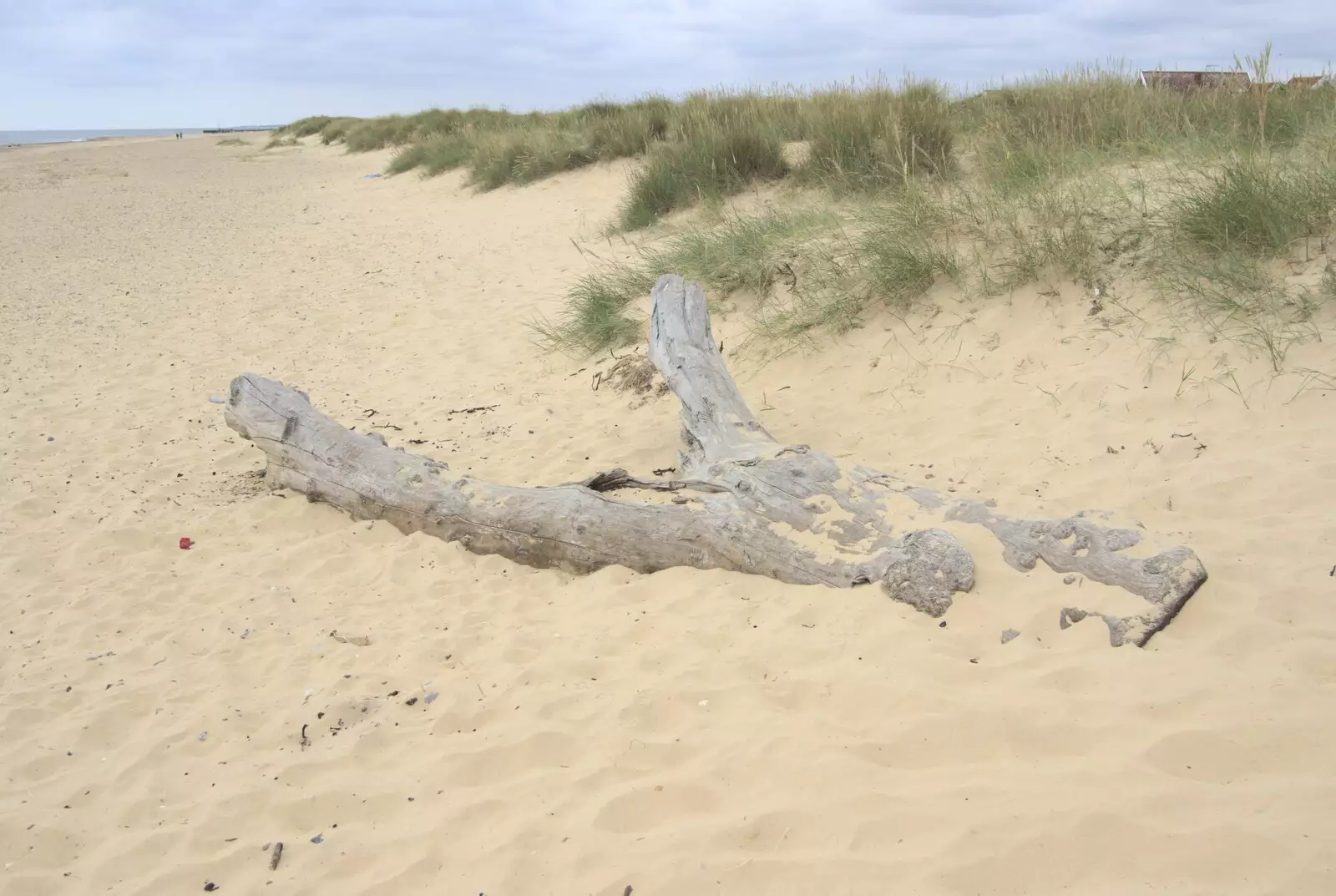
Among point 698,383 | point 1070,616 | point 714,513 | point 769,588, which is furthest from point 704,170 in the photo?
point 1070,616

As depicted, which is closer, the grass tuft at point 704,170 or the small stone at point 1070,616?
the small stone at point 1070,616

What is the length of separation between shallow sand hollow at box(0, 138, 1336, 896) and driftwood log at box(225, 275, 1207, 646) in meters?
0.10

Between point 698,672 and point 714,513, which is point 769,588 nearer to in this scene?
point 714,513

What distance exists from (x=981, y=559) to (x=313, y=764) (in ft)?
7.37

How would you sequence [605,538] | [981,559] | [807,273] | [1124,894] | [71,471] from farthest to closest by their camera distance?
[807,273] < [71,471] < [605,538] < [981,559] < [1124,894]

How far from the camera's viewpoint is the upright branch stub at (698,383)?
4027 mm

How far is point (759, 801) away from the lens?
2.32 meters

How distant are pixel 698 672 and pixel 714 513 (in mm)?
799

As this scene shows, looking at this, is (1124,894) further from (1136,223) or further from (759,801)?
(1136,223)

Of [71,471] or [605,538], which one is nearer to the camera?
[605,538]

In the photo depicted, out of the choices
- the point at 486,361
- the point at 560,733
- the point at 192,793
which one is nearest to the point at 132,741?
the point at 192,793

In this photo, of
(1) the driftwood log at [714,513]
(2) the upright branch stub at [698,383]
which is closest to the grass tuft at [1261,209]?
(1) the driftwood log at [714,513]

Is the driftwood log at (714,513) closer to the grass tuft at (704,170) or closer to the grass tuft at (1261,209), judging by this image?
the grass tuft at (1261,209)

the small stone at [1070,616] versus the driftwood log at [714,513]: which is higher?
the driftwood log at [714,513]
